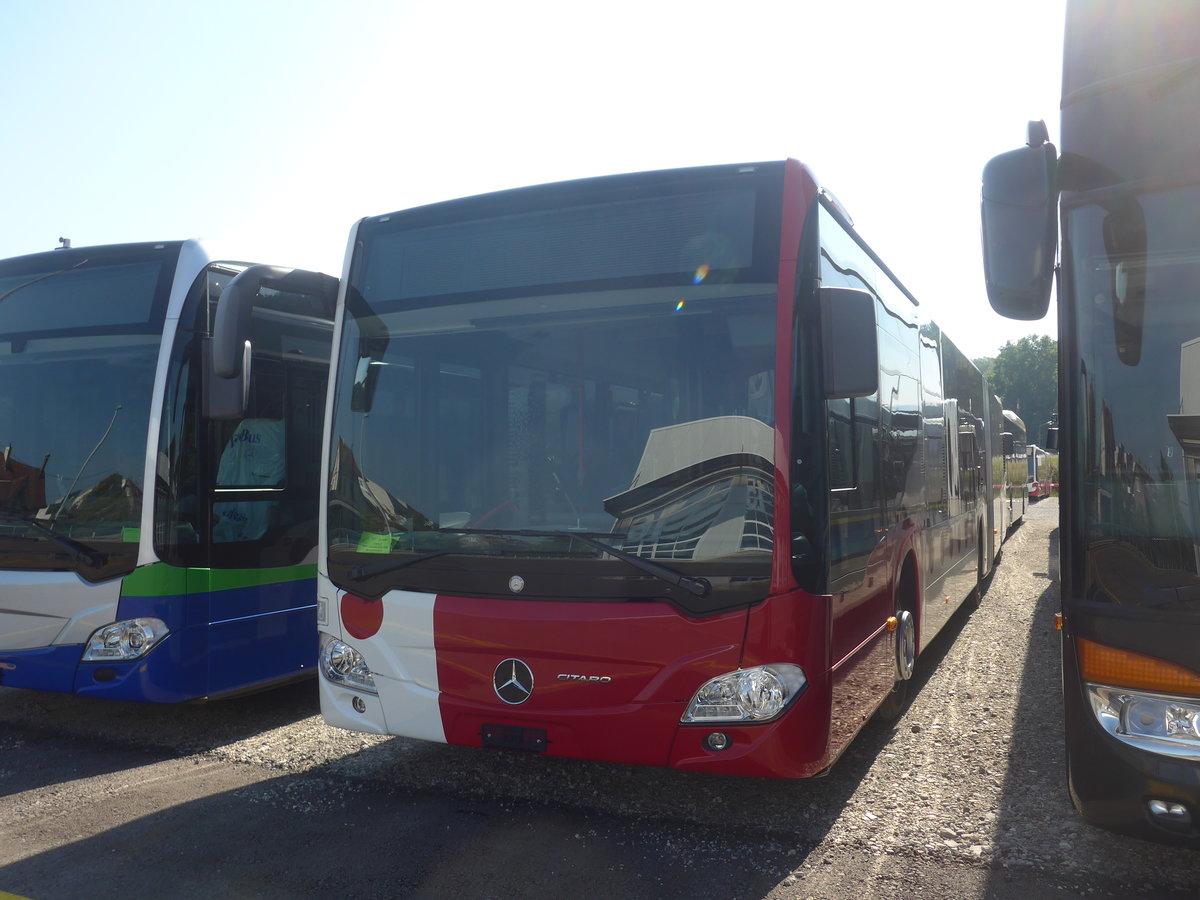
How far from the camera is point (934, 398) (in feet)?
27.0

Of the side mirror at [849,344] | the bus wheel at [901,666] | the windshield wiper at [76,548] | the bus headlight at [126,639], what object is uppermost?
the side mirror at [849,344]

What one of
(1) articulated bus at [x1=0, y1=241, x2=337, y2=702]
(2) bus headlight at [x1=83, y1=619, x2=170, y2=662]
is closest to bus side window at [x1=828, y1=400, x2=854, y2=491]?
(1) articulated bus at [x1=0, y1=241, x2=337, y2=702]

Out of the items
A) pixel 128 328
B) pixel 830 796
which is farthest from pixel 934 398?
pixel 128 328

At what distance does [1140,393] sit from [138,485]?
516 centimetres

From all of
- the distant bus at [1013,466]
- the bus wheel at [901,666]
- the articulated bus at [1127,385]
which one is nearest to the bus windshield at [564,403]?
the articulated bus at [1127,385]

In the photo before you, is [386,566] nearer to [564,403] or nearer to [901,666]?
[564,403]

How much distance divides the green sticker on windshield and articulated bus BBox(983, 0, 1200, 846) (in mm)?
2838

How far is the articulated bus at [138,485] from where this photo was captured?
19.1 feet

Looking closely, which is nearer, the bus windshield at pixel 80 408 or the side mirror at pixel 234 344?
the side mirror at pixel 234 344

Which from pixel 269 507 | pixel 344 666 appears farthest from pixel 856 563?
pixel 269 507

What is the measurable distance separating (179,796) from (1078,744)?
4.21 m

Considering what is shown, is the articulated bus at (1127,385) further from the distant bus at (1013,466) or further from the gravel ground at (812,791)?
the distant bus at (1013,466)

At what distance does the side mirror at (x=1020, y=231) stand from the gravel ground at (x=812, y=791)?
7.28 feet

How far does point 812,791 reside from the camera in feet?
16.7
